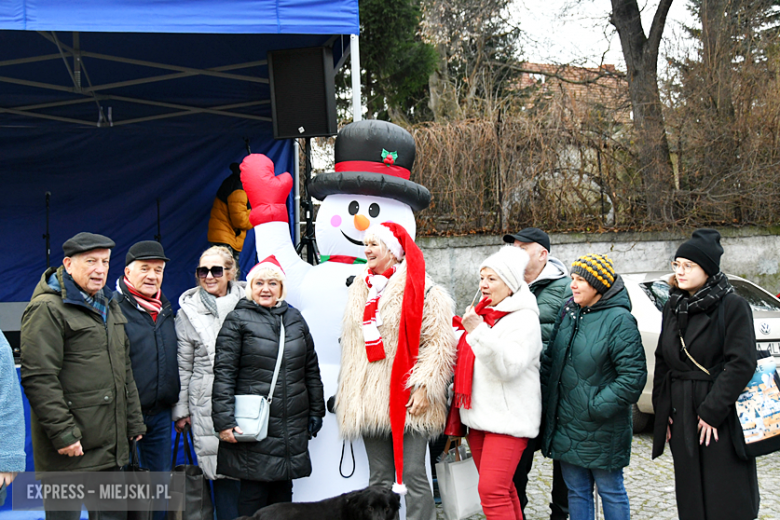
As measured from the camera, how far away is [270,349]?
133 inches

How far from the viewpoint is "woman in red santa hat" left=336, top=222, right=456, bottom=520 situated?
3326 mm

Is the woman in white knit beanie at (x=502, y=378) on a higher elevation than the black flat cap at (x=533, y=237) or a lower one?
lower

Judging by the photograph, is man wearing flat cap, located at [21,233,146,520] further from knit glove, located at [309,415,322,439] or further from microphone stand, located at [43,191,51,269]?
microphone stand, located at [43,191,51,269]

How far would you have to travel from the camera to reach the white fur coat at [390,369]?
3334 mm

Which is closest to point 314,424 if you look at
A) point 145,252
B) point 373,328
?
point 373,328

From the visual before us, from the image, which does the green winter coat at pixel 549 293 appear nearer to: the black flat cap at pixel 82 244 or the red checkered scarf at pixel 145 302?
the red checkered scarf at pixel 145 302

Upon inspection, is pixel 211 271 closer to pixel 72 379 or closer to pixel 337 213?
pixel 337 213

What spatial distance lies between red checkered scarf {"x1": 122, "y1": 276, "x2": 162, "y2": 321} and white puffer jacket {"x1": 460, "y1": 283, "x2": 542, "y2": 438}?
1732 mm

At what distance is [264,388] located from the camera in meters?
3.35

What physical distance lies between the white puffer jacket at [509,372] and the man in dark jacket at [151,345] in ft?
5.44

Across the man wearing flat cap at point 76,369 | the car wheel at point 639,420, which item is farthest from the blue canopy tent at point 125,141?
the car wheel at point 639,420

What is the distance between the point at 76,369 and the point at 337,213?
1.89m

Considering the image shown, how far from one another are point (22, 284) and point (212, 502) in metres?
3.99

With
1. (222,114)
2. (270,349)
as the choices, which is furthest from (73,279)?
(222,114)
